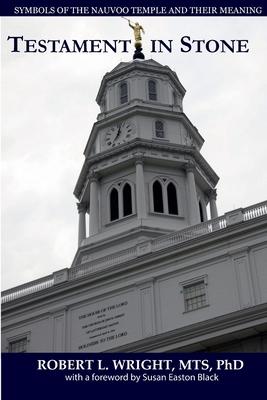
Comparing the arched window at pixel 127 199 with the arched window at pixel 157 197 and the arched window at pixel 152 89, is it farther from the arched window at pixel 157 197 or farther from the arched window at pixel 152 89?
the arched window at pixel 152 89

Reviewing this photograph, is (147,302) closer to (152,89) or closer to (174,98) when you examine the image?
(152,89)

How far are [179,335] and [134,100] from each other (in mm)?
27061

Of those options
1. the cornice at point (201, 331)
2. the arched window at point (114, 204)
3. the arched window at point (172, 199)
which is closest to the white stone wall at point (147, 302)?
the cornice at point (201, 331)

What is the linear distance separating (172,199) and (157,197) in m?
1.11

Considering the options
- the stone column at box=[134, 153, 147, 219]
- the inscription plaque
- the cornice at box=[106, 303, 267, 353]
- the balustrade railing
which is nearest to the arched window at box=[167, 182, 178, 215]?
the stone column at box=[134, 153, 147, 219]

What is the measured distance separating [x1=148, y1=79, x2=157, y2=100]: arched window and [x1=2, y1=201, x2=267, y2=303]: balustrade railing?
70.2ft

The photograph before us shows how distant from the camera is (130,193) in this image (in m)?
53.8

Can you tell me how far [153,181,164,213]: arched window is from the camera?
52.8 metres

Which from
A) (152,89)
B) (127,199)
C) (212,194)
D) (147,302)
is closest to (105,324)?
(147,302)

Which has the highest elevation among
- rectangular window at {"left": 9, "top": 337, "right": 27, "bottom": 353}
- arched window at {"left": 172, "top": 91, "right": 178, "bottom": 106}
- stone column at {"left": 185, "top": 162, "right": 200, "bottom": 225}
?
arched window at {"left": 172, "top": 91, "right": 178, "bottom": 106}

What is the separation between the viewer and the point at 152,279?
38812mm

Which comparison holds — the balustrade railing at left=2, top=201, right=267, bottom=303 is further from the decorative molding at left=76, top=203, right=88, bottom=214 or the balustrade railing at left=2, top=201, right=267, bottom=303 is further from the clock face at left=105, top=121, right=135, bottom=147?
the clock face at left=105, top=121, right=135, bottom=147
